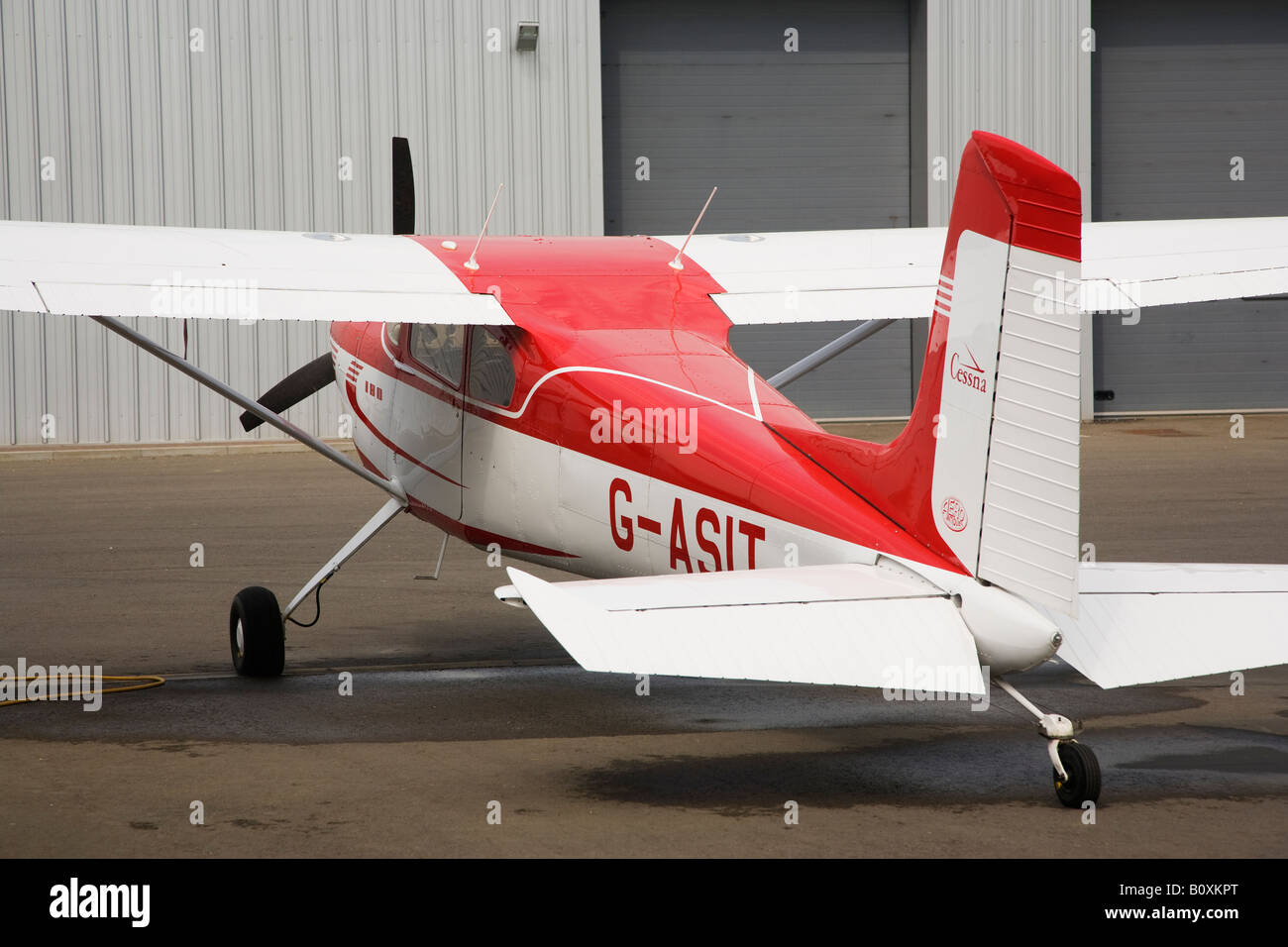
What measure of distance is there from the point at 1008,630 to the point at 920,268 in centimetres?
421

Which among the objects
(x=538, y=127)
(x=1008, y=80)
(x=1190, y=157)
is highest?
(x=1008, y=80)

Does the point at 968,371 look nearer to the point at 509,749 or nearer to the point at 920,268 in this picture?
the point at 509,749

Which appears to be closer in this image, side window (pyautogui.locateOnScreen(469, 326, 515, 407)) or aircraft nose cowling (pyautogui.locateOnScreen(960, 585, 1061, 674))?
aircraft nose cowling (pyautogui.locateOnScreen(960, 585, 1061, 674))

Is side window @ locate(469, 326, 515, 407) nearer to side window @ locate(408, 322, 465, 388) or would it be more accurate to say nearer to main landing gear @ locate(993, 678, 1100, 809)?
side window @ locate(408, 322, 465, 388)

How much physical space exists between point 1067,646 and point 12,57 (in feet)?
67.5

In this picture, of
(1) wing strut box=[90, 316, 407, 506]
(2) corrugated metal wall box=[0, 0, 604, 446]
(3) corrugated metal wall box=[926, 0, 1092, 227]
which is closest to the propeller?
(1) wing strut box=[90, 316, 407, 506]

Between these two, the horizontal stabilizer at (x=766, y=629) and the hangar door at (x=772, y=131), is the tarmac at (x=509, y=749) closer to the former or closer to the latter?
the horizontal stabilizer at (x=766, y=629)

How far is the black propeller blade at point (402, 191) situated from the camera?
10992mm

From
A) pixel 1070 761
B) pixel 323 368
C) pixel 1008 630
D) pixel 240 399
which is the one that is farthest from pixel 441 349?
pixel 1070 761

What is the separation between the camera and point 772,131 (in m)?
25.0

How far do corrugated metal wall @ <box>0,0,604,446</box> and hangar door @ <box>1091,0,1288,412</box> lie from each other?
29.1ft

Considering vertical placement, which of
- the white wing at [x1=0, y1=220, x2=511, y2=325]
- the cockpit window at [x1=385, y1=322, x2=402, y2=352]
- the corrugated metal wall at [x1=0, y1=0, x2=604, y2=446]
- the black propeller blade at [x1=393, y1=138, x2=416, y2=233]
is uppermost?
the corrugated metal wall at [x1=0, y1=0, x2=604, y2=446]

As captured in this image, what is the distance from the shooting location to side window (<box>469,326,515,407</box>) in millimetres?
7871
